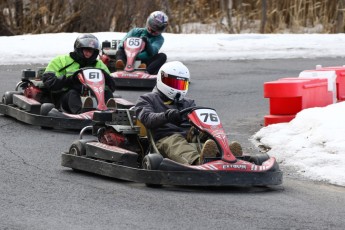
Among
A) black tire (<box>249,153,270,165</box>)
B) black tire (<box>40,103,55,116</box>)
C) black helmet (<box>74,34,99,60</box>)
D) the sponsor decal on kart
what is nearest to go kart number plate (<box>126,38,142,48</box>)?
black helmet (<box>74,34,99,60</box>)

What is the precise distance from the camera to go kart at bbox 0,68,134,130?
38.6ft

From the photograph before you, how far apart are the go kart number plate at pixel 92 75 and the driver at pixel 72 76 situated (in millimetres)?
216

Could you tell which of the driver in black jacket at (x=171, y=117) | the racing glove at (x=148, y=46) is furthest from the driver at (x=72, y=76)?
the racing glove at (x=148, y=46)

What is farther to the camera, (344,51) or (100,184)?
(344,51)

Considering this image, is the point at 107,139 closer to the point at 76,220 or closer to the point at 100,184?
the point at 100,184

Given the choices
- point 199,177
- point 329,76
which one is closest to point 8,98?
point 329,76

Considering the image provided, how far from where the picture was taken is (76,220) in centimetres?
718

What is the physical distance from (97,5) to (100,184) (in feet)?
48.7

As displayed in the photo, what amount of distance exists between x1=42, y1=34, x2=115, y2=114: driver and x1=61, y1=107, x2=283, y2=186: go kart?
9.28ft

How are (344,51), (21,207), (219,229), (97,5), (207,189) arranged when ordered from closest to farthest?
(219,229), (21,207), (207,189), (344,51), (97,5)

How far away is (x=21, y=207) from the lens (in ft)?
24.9

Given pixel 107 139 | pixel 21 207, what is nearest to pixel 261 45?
pixel 107 139

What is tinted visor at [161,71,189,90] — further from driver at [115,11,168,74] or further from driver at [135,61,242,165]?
driver at [115,11,168,74]

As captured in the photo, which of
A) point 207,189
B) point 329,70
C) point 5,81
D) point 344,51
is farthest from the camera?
point 344,51
